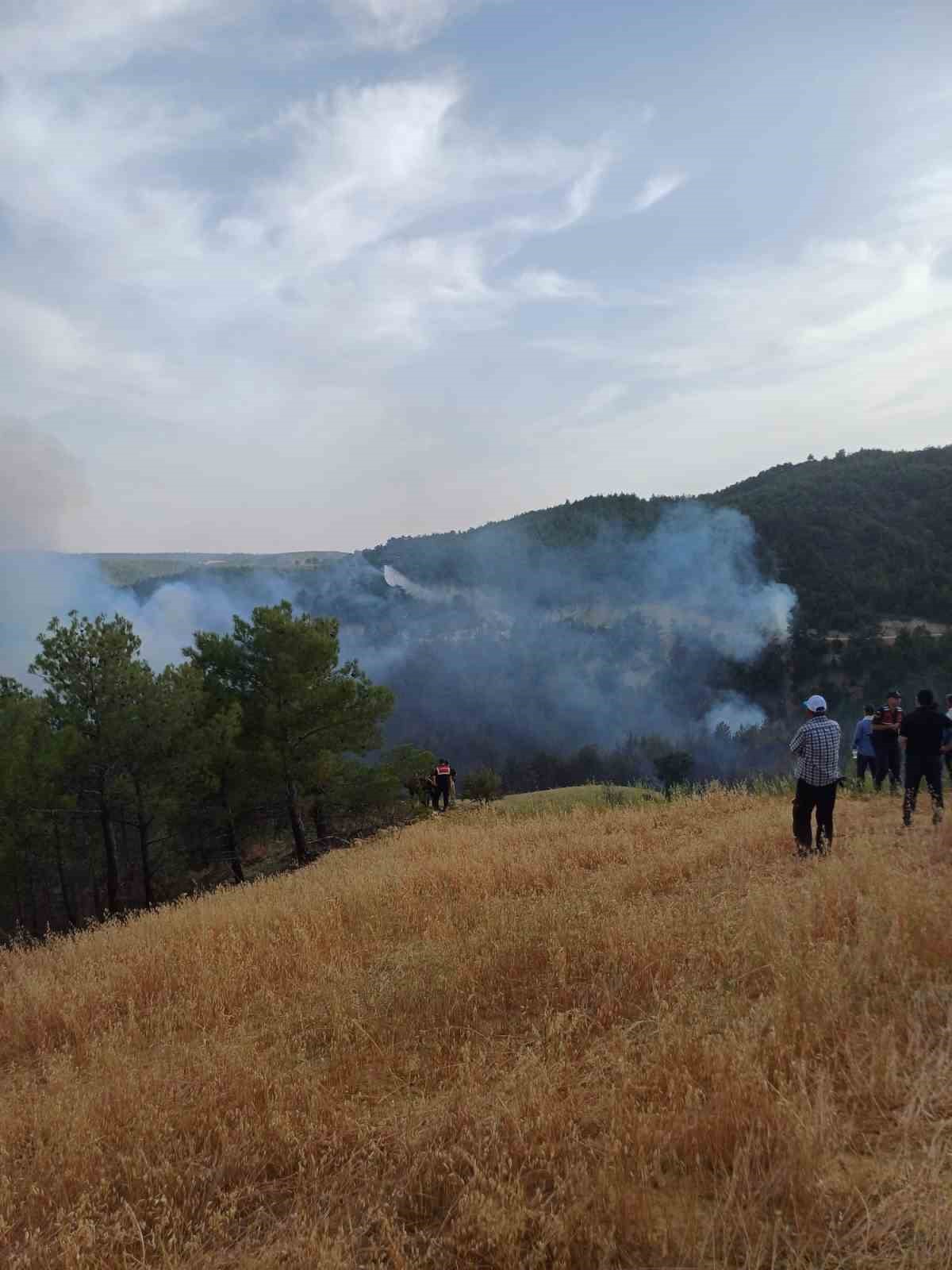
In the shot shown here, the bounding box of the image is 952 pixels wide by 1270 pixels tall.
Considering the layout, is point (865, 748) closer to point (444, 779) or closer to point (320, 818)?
point (444, 779)

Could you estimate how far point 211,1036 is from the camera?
4395 millimetres

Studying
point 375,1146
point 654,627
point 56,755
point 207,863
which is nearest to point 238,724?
point 56,755

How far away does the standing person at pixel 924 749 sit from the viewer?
27.5 ft

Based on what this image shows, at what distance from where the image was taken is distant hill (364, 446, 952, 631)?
7456cm

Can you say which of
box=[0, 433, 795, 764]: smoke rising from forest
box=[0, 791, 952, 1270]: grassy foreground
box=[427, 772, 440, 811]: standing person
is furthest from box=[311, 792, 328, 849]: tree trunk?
Result: box=[0, 433, 795, 764]: smoke rising from forest

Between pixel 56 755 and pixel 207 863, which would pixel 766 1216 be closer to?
pixel 56 755

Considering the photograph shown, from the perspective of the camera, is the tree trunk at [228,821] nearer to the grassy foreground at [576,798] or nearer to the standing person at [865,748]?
the grassy foreground at [576,798]

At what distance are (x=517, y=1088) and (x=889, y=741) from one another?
33.7 ft

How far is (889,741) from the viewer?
1168 centimetres

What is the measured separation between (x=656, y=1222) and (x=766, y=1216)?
342 mm

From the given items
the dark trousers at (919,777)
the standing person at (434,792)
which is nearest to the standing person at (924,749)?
the dark trousers at (919,777)

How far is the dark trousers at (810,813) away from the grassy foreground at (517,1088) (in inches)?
31.6

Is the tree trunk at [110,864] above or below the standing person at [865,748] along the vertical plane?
below

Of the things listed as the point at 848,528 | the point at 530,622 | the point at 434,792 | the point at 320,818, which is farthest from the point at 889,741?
the point at 530,622
